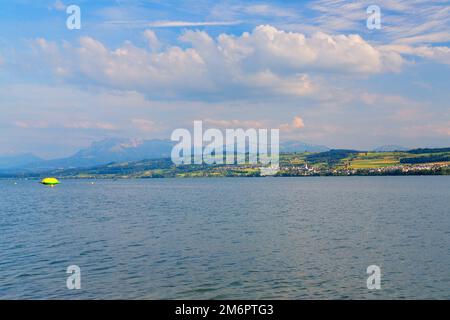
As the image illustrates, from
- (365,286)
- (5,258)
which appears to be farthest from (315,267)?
(5,258)

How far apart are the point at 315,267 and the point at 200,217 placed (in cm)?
4341

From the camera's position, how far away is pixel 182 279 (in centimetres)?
3378

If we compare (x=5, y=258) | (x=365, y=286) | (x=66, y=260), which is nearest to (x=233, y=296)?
(x=365, y=286)

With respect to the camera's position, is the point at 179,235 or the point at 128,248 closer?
the point at 128,248

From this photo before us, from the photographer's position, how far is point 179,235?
56.4m

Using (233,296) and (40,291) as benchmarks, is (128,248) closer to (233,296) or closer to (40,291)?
(40,291)
